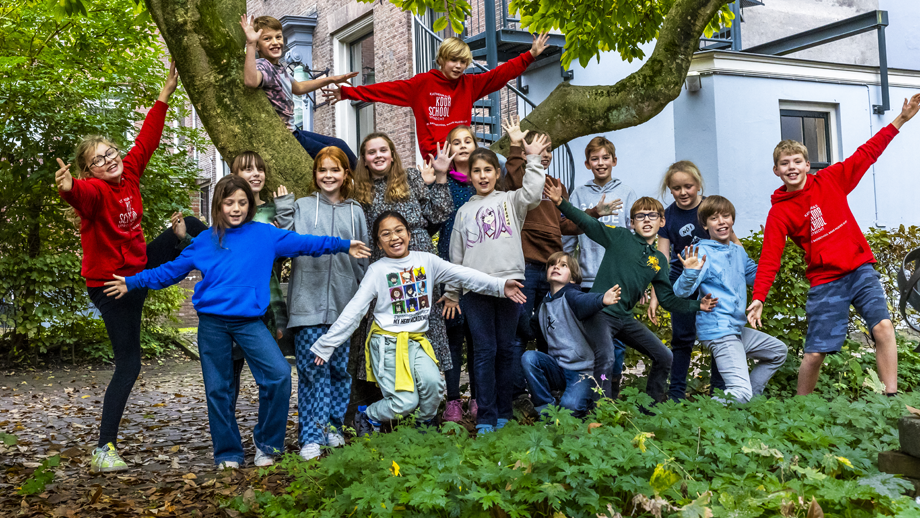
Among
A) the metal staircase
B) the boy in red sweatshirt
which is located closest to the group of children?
the boy in red sweatshirt

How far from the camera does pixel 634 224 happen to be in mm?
4871

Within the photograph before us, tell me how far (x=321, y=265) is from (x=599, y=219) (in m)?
2.04

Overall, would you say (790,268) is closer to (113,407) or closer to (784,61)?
(113,407)

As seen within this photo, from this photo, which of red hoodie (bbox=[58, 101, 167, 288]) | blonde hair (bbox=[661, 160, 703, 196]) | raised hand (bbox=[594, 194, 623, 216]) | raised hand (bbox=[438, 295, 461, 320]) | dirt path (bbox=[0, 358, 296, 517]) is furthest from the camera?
blonde hair (bbox=[661, 160, 703, 196])

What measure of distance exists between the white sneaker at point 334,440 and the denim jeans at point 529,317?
1.22 meters

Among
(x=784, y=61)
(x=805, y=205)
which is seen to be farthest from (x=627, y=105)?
(x=784, y=61)

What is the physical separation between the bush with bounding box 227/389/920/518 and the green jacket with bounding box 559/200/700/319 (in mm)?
1202

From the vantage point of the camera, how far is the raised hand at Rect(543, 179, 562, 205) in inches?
185

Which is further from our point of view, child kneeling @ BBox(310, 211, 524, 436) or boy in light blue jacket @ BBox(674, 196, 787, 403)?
boy in light blue jacket @ BBox(674, 196, 787, 403)

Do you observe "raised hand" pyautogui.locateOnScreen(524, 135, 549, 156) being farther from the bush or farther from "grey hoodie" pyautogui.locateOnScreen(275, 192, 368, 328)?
the bush

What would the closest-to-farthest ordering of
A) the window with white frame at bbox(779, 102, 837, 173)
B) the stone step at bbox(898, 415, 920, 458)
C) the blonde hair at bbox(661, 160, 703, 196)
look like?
the stone step at bbox(898, 415, 920, 458)
the blonde hair at bbox(661, 160, 703, 196)
the window with white frame at bbox(779, 102, 837, 173)

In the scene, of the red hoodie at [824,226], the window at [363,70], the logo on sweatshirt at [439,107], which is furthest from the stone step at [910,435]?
the window at [363,70]

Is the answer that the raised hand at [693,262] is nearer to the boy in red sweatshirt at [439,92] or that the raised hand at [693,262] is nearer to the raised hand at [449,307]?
the raised hand at [449,307]

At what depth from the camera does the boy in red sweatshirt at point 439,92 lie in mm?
5395
